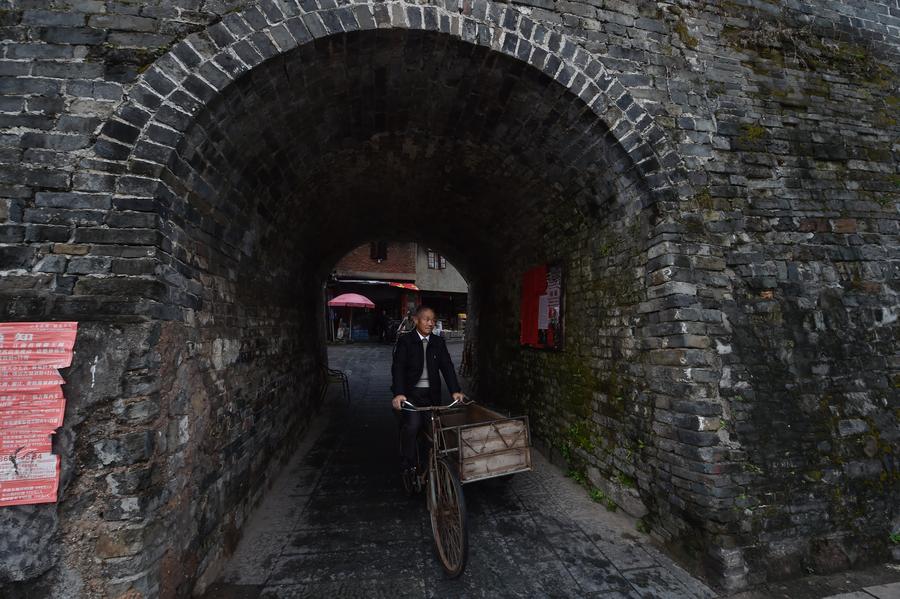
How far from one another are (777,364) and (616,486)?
6.46 ft

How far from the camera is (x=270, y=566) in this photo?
3.30 meters

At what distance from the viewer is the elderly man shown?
4.21 meters

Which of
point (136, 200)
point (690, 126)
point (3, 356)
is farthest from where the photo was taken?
point (690, 126)

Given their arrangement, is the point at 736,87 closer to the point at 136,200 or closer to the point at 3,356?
the point at 136,200

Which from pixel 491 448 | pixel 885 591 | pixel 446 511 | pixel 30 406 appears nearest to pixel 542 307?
pixel 491 448

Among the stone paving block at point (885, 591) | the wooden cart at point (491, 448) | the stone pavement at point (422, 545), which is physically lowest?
the stone paving block at point (885, 591)

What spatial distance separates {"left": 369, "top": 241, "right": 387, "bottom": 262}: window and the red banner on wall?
64.1 ft

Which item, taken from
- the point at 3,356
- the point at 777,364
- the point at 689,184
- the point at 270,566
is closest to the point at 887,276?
the point at 777,364

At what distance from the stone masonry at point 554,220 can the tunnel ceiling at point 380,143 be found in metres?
0.03

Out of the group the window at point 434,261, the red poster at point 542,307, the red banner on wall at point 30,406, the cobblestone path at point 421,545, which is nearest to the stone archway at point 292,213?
the red banner on wall at point 30,406

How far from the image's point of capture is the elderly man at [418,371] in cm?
421

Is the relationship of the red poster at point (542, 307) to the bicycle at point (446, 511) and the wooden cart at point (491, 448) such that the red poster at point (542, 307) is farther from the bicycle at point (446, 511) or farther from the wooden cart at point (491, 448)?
the bicycle at point (446, 511)

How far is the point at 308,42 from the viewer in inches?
126

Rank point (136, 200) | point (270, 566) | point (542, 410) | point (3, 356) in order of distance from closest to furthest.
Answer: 1. point (3, 356)
2. point (136, 200)
3. point (270, 566)
4. point (542, 410)
